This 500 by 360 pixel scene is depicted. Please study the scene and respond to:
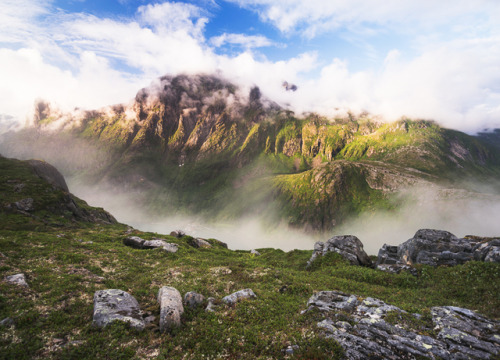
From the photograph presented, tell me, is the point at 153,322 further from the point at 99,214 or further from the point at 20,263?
the point at 99,214

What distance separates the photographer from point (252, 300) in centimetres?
2108

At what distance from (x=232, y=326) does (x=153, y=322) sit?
6.47 meters

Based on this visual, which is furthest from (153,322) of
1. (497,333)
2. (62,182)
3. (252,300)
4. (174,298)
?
(62,182)

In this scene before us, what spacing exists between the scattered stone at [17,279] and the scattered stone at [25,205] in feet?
154

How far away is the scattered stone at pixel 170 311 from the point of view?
52.3ft

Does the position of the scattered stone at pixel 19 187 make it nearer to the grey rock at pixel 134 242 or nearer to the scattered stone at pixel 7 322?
the grey rock at pixel 134 242

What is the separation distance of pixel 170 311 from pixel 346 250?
39.5m

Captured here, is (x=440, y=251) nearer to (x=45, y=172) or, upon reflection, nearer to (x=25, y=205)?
(x=25, y=205)

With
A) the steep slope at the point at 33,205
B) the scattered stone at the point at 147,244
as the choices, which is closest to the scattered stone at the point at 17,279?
the scattered stone at the point at 147,244

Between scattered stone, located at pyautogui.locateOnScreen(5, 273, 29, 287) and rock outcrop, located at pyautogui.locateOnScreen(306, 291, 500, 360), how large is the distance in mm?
27144

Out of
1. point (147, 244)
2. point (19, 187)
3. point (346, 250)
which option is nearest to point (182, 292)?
point (147, 244)

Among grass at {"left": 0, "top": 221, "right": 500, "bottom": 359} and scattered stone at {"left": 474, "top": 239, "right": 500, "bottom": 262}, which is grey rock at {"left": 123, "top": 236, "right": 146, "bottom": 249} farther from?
scattered stone at {"left": 474, "top": 239, "right": 500, "bottom": 262}

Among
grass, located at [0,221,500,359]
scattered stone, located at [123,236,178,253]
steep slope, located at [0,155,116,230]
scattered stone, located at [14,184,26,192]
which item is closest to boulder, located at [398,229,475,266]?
grass, located at [0,221,500,359]

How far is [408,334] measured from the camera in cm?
1460
